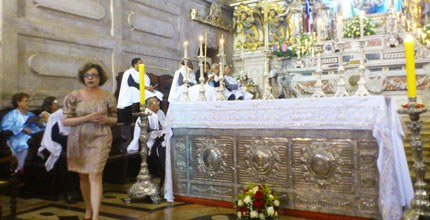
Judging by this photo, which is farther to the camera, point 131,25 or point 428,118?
point 131,25

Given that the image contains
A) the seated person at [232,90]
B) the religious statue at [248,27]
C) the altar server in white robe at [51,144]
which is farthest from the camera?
the religious statue at [248,27]

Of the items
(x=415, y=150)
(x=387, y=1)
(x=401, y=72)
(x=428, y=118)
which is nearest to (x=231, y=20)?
(x=387, y=1)

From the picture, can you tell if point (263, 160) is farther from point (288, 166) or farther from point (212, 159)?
point (212, 159)

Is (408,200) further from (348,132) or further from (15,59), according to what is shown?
(15,59)

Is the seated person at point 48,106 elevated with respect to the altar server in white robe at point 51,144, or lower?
elevated

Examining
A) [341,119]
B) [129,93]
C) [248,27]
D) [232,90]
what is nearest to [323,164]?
[341,119]

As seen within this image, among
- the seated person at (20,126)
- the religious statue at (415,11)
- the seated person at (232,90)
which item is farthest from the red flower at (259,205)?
the religious statue at (415,11)

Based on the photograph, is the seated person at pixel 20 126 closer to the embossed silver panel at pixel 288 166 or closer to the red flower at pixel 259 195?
the embossed silver panel at pixel 288 166

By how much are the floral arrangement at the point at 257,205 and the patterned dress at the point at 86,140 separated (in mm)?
1315

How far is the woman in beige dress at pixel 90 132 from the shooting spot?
3.46 metres

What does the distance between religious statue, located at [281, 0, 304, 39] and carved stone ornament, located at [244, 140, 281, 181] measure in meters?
8.26

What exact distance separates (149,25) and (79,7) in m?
2.18

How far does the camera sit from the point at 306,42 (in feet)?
32.8

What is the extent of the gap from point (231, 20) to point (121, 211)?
1004 centimetres
